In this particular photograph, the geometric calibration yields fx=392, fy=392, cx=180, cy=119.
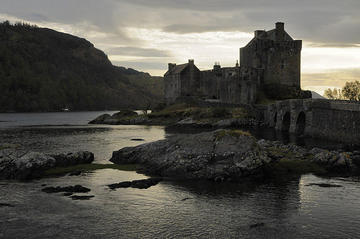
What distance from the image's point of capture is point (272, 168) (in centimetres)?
3506

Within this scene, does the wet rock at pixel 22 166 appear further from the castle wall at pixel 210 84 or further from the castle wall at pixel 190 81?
the castle wall at pixel 190 81

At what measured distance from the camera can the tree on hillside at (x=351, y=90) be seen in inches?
4513

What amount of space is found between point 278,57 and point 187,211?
77.2 metres

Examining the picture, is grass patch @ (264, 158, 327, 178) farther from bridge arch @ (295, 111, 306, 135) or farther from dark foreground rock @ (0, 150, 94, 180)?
bridge arch @ (295, 111, 306, 135)

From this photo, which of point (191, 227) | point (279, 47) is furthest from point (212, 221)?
point (279, 47)

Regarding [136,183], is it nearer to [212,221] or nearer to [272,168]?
[212,221]

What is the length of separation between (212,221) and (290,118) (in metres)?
52.2

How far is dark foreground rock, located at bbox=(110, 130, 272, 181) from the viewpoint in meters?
32.7

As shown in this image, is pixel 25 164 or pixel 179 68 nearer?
pixel 25 164

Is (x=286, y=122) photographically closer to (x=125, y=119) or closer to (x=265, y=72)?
(x=265, y=72)

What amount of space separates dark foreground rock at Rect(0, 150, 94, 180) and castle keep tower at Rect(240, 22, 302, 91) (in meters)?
66.5

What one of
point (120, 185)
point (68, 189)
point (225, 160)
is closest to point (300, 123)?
point (225, 160)

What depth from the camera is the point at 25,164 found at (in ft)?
112

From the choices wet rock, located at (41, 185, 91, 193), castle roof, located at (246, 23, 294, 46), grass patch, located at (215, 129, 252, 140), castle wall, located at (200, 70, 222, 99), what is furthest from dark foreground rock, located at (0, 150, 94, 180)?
castle wall, located at (200, 70, 222, 99)
